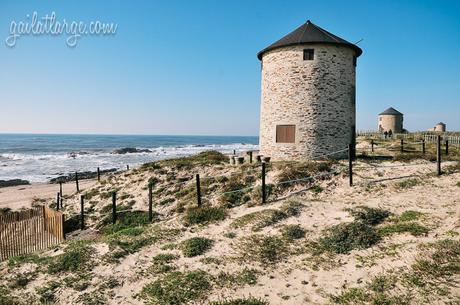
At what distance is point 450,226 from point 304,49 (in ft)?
43.6

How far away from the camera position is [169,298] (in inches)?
288

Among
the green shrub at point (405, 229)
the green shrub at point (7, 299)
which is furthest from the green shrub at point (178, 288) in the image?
the green shrub at point (405, 229)

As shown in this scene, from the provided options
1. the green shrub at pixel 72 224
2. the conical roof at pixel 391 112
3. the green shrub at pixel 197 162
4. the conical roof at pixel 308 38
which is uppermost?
the conical roof at pixel 308 38

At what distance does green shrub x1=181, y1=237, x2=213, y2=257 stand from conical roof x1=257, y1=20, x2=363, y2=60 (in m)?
13.9

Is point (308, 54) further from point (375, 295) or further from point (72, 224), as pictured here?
point (72, 224)

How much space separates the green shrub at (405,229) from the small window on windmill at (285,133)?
1024cm

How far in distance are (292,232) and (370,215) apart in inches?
114

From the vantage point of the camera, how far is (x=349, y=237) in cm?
944

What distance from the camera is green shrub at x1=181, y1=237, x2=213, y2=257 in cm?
966

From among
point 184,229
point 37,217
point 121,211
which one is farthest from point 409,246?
point 37,217

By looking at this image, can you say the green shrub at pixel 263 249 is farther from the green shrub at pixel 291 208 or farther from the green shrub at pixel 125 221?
the green shrub at pixel 125 221

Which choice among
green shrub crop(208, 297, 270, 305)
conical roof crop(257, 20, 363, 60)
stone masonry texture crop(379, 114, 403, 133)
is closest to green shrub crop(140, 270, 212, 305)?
green shrub crop(208, 297, 270, 305)

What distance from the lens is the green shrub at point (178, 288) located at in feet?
23.9

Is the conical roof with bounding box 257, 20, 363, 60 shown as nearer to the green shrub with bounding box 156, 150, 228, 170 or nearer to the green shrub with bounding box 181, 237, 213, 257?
the green shrub with bounding box 156, 150, 228, 170
